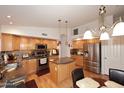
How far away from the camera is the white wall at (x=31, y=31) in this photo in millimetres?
4590

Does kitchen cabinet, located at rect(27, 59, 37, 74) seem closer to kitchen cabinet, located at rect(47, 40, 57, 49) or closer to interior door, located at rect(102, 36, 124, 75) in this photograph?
kitchen cabinet, located at rect(47, 40, 57, 49)

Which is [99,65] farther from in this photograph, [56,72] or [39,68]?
[39,68]

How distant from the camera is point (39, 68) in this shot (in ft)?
18.3

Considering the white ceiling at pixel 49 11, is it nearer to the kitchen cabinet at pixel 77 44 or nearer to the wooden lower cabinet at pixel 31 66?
the wooden lower cabinet at pixel 31 66

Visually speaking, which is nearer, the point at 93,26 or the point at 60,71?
the point at 60,71

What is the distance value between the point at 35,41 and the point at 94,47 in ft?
10.1

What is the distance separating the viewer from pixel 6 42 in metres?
4.38

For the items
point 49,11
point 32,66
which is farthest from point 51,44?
point 49,11

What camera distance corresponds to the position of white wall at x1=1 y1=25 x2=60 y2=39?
4.59 meters

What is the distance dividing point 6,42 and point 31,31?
1.37 meters

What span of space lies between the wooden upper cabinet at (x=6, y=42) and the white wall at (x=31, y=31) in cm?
21

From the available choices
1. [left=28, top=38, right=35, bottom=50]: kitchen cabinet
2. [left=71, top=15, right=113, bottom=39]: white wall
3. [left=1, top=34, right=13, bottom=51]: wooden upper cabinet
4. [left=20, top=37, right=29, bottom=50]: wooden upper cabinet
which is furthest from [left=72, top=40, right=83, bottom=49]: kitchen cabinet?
[left=1, top=34, right=13, bottom=51]: wooden upper cabinet

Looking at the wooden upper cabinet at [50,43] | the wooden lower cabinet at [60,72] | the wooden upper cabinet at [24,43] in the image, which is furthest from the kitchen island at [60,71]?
the wooden upper cabinet at [50,43]

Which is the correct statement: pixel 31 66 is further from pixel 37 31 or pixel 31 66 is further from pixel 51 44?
pixel 51 44
